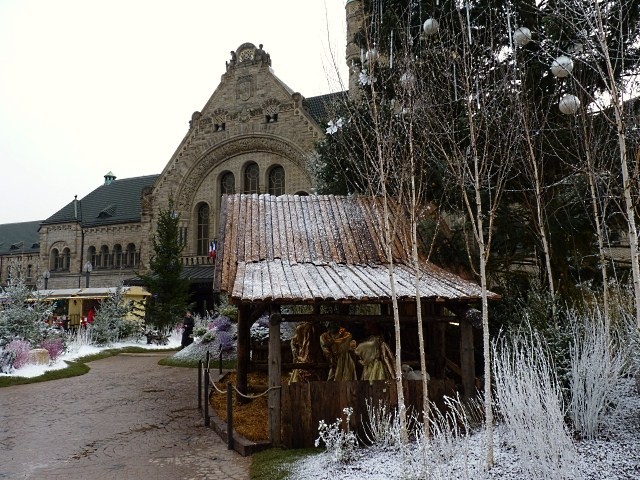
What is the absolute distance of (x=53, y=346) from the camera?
17234mm

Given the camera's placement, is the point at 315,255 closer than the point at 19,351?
Yes

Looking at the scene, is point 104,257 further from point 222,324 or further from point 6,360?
point 6,360

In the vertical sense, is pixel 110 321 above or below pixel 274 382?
above

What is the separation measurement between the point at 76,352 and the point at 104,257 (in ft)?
66.7

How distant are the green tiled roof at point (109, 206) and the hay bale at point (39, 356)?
22731 millimetres

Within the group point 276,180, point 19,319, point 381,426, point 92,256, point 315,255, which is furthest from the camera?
point 92,256

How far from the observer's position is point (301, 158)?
28984 mm

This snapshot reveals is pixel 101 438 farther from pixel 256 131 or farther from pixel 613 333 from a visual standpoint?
pixel 256 131

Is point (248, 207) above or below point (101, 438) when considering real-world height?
above

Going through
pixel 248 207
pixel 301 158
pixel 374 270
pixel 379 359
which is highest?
pixel 301 158

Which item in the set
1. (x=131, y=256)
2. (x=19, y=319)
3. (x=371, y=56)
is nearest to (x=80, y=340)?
(x=19, y=319)

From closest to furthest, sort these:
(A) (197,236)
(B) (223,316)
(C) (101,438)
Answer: (C) (101,438) < (B) (223,316) < (A) (197,236)

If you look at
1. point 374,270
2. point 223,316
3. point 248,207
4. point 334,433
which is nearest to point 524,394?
point 334,433

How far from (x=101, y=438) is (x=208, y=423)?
1.88m
